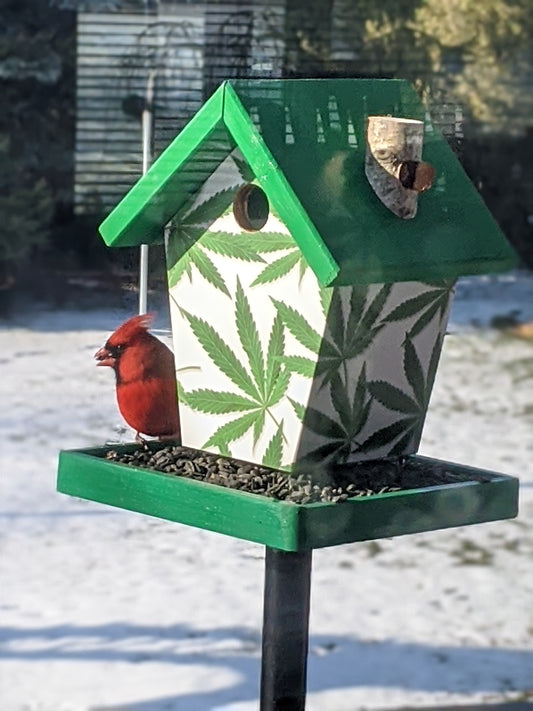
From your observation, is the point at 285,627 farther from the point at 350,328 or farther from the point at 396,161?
the point at 396,161

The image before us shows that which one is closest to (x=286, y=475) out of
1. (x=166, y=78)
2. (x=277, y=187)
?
(x=277, y=187)

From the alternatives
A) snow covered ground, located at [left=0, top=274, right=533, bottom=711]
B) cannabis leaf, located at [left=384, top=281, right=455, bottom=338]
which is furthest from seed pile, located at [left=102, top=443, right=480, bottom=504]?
snow covered ground, located at [left=0, top=274, right=533, bottom=711]

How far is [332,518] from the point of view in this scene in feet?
3.43

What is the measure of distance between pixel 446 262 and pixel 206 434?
10.9 inches

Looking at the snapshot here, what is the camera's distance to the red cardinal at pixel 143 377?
1.18m

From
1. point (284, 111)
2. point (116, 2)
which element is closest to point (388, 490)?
point (284, 111)

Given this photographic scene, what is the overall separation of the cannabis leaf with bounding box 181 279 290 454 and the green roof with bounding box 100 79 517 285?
11cm

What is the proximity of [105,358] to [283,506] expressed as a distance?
257mm

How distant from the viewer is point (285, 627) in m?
1.13

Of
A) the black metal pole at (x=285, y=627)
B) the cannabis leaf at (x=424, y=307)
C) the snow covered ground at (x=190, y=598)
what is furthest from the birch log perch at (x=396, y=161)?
the snow covered ground at (x=190, y=598)

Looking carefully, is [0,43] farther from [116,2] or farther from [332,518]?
[332,518]

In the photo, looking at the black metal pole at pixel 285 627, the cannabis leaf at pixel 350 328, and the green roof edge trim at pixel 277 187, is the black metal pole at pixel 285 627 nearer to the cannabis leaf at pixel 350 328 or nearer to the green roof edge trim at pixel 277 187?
the cannabis leaf at pixel 350 328

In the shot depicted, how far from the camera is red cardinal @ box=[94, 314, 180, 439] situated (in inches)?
46.5

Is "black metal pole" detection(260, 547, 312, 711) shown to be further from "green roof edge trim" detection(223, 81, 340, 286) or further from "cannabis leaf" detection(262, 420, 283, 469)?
"green roof edge trim" detection(223, 81, 340, 286)
